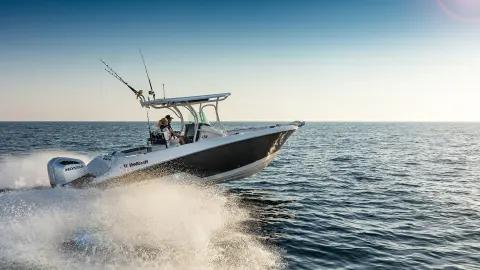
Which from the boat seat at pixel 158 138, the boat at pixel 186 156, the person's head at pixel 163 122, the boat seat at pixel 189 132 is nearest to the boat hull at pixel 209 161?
the boat at pixel 186 156

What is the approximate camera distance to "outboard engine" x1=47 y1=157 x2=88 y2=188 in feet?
42.8

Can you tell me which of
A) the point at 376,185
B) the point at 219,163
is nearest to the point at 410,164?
the point at 376,185

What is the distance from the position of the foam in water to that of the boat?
56 centimetres

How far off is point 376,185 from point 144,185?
12.5m

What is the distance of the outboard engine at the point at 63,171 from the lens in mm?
13047

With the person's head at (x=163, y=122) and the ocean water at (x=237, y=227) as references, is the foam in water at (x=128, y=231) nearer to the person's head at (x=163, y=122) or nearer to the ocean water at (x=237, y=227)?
the ocean water at (x=237, y=227)

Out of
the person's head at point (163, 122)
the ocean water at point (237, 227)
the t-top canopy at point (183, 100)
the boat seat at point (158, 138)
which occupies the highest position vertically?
the t-top canopy at point (183, 100)

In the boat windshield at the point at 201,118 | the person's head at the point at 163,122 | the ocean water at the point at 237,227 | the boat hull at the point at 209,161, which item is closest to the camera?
the ocean water at the point at 237,227

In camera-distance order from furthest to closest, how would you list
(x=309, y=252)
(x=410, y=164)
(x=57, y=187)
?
1. (x=410, y=164)
2. (x=57, y=187)
3. (x=309, y=252)

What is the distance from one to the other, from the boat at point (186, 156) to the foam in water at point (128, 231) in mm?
563

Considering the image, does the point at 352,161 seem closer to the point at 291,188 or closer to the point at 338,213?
the point at 291,188

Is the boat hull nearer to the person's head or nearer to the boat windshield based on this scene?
the boat windshield

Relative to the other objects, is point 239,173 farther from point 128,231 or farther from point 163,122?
point 128,231

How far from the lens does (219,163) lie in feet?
45.3
